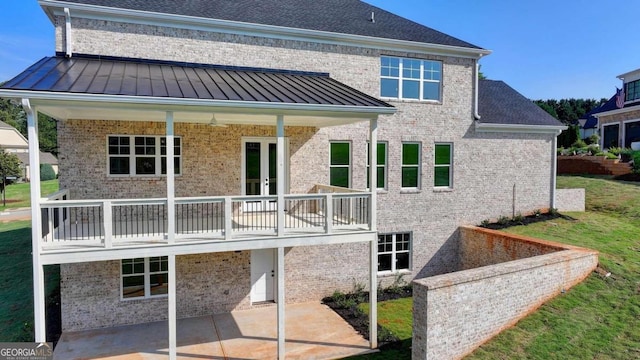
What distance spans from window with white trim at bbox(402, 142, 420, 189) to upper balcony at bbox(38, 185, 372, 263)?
363cm

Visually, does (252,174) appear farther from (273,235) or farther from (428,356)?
(428,356)

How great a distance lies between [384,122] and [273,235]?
6.58 meters

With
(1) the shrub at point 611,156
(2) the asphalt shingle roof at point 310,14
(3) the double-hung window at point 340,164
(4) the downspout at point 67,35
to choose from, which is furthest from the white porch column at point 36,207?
(1) the shrub at point 611,156

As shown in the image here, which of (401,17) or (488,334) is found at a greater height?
(401,17)

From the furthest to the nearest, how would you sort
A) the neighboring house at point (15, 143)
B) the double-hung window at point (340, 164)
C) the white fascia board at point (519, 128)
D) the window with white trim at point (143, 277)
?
the neighboring house at point (15, 143) → the white fascia board at point (519, 128) → the double-hung window at point (340, 164) → the window with white trim at point (143, 277)

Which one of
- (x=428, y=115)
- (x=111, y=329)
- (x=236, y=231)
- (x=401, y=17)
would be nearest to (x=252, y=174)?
(x=236, y=231)

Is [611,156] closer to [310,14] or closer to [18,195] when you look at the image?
[310,14]

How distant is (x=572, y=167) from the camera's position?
84.4 feet

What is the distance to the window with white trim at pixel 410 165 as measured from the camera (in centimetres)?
1474

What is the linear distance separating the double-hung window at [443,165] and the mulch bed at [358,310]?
417 cm

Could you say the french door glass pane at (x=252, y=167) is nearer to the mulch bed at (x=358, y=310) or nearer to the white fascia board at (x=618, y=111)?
the mulch bed at (x=358, y=310)

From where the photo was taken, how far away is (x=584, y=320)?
9.30 m

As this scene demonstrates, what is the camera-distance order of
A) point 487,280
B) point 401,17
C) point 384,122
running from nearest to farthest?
1. point 487,280
2. point 384,122
3. point 401,17

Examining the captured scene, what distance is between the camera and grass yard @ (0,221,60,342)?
11156mm
